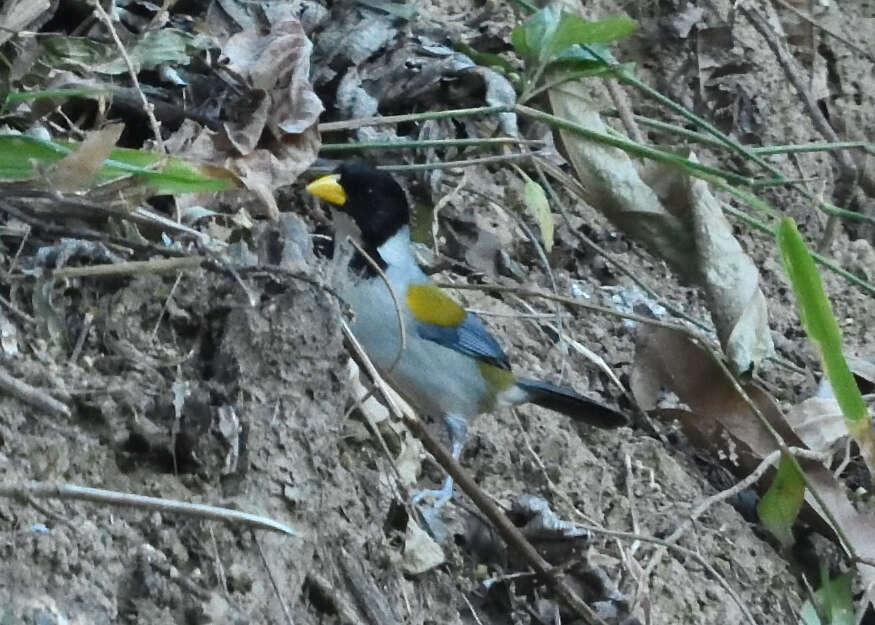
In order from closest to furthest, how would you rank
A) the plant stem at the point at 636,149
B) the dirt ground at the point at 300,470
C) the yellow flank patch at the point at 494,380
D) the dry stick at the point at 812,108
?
the dirt ground at the point at 300,470
the plant stem at the point at 636,149
the yellow flank patch at the point at 494,380
the dry stick at the point at 812,108

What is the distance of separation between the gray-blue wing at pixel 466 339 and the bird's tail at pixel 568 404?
105 mm

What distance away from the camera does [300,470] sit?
265 cm

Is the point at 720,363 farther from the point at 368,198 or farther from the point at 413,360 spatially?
the point at 368,198

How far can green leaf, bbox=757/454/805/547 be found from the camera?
12.3ft

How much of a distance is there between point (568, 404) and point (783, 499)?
691 millimetres

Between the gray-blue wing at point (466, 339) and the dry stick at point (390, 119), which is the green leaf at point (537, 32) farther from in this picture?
the gray-blue wing at point (466, 339)

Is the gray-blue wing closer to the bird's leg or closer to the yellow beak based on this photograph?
the bird's leg

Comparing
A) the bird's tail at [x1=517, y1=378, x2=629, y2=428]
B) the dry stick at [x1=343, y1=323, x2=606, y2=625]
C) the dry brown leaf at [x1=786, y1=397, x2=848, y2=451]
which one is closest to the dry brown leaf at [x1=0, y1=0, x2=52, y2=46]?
the dry stick at [x1=343, y1=323, x2=606, y2=625]

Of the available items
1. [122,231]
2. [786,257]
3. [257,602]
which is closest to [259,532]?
[257,602]

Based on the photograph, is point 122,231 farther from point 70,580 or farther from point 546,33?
point 546,33

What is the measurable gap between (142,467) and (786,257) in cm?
171

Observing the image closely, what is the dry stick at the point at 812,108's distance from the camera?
5.97 meters

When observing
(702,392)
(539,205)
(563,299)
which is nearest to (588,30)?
(539,205)

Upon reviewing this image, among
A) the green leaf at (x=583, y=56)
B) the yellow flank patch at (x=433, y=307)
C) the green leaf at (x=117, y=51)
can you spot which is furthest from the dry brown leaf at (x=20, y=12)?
the green leaf at (x=583, y=56)
